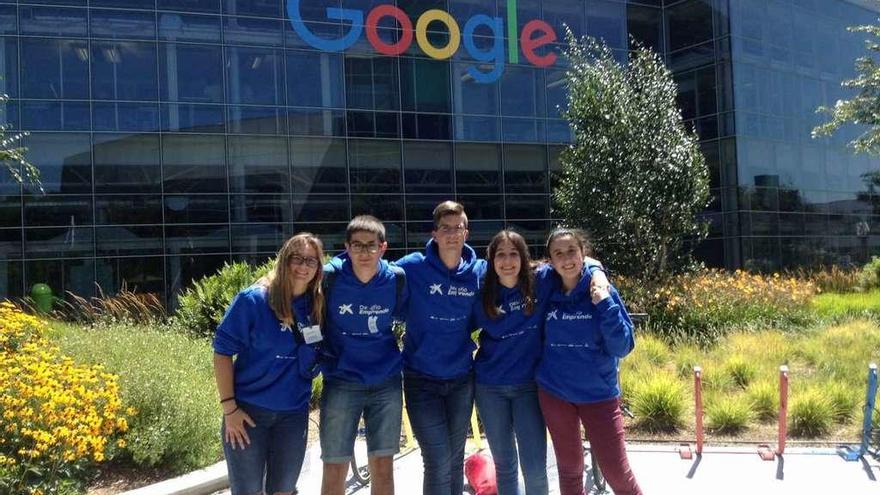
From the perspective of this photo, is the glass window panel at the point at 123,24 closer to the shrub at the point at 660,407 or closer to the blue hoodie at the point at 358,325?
the shrub at the point at 660,407

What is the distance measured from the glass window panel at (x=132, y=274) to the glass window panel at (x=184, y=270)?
0.74 ft

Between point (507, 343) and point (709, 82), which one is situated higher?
point (709, 82)

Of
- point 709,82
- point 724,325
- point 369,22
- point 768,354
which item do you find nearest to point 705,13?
point 709,82

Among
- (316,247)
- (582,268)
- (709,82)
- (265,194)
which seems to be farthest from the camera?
(709,82)

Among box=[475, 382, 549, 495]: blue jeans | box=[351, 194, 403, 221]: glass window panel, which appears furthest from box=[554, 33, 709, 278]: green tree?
Result: box=[351, 194, 403, 221]: glass window panel

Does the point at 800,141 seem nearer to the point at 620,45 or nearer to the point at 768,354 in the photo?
the point at 620,45

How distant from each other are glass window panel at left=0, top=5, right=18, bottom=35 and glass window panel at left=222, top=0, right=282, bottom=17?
5763 mm

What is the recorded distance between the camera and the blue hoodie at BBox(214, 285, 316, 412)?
3.57m

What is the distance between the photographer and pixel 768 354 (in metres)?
9.68

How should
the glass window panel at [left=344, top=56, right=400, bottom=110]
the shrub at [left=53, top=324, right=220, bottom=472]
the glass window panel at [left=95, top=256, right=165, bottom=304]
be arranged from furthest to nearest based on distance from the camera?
the glass window panel at [left=344, top=56, right=400, bottom=110]
the glass window panel at [left=95, top=256, right=165, bottom=304]
the shrub at [left=53, top=324, right=220, bottom=472]

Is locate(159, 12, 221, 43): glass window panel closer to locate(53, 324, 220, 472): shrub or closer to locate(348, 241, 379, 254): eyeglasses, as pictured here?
locate(53, 324, 220, 472): shrub

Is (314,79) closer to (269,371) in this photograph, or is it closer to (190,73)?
(190,73)

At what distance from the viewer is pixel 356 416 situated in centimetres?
385

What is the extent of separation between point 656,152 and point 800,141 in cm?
1784
